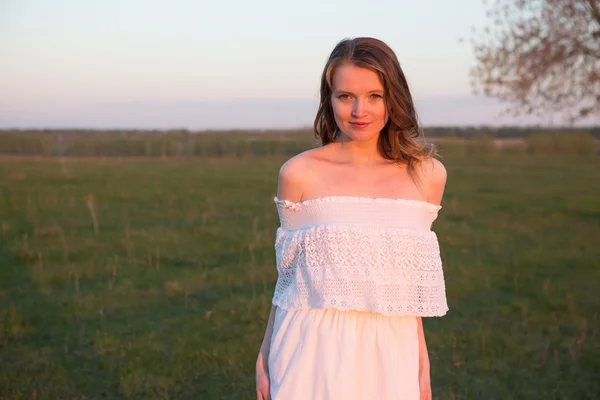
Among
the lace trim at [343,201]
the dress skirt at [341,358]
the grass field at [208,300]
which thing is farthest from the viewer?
the grass field at [208,300]

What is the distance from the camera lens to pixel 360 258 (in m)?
2.71

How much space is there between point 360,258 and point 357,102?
22.7 inches

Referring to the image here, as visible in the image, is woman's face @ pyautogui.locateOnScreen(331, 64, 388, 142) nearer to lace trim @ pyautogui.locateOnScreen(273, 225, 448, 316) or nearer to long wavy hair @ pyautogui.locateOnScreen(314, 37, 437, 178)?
long wavy hair @ pyautogui.locateOnScreen(314, 37, 437, 178)

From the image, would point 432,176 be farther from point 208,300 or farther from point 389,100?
point 208,300

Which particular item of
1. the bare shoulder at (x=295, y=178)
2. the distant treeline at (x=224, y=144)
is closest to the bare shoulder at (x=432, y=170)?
the bare shoulder at (x=295, y=178)

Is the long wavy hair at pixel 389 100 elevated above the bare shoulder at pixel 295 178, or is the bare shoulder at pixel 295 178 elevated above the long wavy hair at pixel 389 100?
the long wavy hair at pixel 389 100

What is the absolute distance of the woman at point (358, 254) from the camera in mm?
2666

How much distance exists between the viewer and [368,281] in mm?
2711

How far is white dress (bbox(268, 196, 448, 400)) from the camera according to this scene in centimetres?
266

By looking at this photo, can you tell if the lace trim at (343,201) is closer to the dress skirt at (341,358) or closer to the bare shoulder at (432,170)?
the bare shoulder at (432,170)

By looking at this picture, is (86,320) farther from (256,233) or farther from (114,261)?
(256,233)

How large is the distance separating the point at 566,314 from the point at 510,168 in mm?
28037

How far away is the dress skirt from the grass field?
3.31 m

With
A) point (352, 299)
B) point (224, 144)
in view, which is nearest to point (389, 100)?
point (352, 299)
